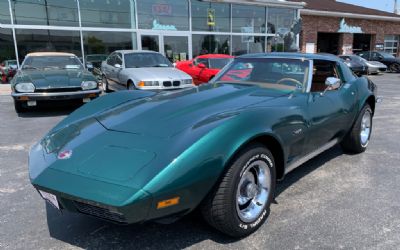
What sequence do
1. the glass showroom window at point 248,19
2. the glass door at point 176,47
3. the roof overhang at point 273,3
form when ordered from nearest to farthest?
the glass door at point 176,47 < the roof overhang at point 273,3 < the glass showroom window at point 248,19

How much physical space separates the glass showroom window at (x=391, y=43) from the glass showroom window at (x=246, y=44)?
15.9 m

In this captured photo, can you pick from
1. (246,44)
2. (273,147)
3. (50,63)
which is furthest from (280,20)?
(273,147)

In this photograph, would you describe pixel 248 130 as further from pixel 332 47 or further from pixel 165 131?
pixel 332 47

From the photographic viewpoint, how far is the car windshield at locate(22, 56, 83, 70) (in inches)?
336

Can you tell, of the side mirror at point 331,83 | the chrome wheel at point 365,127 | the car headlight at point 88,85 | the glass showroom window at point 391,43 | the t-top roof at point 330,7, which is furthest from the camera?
the glass showroom window at point 391,43

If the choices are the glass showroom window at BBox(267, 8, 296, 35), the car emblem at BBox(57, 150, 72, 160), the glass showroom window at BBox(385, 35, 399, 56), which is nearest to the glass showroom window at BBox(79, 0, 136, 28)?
the glass showroom window at BBox(267, 8, 296, 35)

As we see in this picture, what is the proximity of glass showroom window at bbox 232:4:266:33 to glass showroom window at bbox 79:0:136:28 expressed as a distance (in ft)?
20.9

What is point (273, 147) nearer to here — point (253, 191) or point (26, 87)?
point (253, 191)

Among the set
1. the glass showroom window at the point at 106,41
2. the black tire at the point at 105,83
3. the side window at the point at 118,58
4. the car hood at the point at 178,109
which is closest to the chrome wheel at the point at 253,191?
the car hood at the point at 178,109

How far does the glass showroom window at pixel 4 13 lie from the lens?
44.7ft

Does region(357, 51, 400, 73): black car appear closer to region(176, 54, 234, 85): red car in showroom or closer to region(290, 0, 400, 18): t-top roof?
region(290, 0, 400, 18): t-top roof

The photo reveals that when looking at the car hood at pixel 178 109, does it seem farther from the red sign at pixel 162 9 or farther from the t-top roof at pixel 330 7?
the t-top roof at pixel 330 7

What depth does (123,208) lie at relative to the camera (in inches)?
81.7

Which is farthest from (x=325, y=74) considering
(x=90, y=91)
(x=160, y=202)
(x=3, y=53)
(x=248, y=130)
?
(x=3, y=53)
